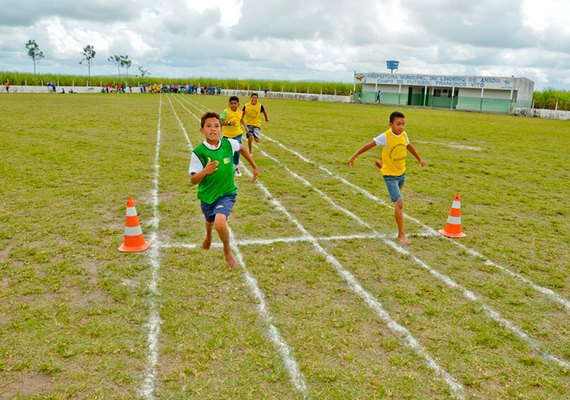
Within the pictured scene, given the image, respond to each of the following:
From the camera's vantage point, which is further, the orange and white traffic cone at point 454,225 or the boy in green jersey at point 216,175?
the orange and white traffic cone at point 454,225

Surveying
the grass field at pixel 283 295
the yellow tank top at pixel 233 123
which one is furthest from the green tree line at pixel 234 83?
the grass field at pixel 283 295

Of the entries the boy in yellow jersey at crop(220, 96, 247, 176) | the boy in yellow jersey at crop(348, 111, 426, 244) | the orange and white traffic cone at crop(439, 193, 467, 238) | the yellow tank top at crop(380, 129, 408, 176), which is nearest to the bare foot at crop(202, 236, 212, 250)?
the boy in yellow jersey at crop(348, 111, 426, 244)

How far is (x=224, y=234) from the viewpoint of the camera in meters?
5.13

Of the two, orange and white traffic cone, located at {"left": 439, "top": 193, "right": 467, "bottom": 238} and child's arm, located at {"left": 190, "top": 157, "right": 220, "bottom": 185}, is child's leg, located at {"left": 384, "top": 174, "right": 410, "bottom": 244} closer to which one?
orange and white traffic cone, located at {"left": 439, "top": 193, "right": 467, "bottom": 238}

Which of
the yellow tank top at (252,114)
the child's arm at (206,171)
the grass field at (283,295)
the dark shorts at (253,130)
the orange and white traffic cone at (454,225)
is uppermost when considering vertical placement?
the yellow tank top at (252,114)

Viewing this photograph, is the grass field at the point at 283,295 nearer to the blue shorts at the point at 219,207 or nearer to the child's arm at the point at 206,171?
the blue shorts at the point at 219,207

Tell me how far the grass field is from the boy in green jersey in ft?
1.97

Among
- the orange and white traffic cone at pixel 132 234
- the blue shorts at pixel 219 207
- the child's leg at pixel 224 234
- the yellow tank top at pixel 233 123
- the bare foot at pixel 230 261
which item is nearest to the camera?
the child's leg at pixel 224 234

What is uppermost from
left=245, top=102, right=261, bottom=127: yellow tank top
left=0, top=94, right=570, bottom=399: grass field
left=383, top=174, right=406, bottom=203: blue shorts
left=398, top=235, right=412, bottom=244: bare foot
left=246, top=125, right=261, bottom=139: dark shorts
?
left=245, top=102, right=261, bottom=127: yellow tank top

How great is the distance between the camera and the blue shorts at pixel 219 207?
17.3ft

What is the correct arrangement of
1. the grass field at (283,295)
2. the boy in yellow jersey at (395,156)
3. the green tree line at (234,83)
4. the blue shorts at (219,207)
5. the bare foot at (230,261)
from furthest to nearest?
the green tree line at (234,83) → the boy in yellow jersey at (395,156) → the bare foot at (230,261) → the blue shorts at (219,207) → the grass field at (283,295)

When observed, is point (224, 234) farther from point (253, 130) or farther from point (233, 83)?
point (233, 83)

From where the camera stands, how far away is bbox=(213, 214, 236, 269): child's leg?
16.6ft

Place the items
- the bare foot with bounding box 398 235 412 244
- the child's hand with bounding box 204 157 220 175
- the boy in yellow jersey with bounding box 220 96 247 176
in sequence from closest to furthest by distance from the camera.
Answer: the child's hand with bounding box 204 157 220 175
the bare foot with bounding box 398 235 412 244
the boy in yellow jersey with bounding box 220 96 247 176
